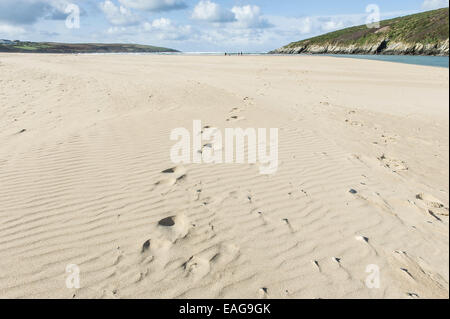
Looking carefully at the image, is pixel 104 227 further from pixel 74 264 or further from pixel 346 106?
pixel 346 106

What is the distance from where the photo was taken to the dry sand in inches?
116

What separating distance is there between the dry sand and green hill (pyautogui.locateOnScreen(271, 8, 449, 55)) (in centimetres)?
4130

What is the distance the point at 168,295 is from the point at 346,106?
35.6 ft

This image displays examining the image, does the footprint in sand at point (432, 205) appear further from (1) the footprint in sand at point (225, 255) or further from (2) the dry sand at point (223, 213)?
(1) the footprint in sand at point (225, 255)

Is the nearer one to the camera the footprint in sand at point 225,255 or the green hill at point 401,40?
the footprint in sand at point 225,255

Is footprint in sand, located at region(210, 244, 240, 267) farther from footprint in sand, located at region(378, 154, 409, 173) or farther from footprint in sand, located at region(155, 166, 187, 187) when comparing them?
footprint in sand, located at region(378, 154, 409, 173)

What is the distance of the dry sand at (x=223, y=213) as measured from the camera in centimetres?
294

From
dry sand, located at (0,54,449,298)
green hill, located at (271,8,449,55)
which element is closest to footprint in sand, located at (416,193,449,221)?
dry sand, located at (0,54,449,298)

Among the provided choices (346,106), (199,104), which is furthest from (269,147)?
(346,106)

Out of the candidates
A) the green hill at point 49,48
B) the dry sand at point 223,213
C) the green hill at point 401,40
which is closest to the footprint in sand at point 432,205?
the dry sand at point 223,213

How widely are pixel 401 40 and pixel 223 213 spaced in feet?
219

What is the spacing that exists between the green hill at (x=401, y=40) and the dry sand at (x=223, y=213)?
135ft

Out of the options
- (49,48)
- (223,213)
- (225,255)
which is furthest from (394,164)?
(49,48)

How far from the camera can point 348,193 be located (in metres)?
4.66
